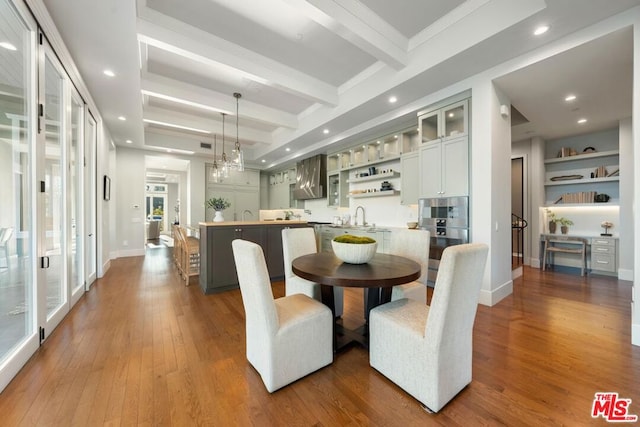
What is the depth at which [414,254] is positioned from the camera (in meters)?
2.53

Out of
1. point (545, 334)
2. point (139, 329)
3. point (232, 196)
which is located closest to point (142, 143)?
point (232, 196)

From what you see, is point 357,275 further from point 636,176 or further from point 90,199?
point 90,199

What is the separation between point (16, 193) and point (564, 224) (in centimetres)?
792

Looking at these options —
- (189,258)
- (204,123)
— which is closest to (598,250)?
(189,258)

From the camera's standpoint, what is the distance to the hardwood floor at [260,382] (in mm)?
1428

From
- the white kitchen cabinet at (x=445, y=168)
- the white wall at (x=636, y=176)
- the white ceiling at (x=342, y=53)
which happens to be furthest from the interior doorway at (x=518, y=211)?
the white wall at (x=636, y=176)

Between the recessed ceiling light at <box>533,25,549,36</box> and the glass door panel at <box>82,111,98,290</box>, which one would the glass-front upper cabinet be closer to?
the recessed ceiling light at <box>533,25,549,36</box>

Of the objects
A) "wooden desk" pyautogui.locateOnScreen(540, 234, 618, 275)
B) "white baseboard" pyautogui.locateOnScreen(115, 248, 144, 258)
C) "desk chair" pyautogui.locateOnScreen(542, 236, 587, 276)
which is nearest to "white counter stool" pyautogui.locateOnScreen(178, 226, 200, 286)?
"white baseboard" pyautogui.locateOnScreen(115, 248, 144, 258)

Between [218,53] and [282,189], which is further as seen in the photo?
[282,189]

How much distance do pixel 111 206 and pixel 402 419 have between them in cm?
729

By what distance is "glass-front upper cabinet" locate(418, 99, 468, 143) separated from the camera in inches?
134

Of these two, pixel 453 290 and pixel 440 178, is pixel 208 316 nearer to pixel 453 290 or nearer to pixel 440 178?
pixel 453 290

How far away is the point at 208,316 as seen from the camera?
2818mm

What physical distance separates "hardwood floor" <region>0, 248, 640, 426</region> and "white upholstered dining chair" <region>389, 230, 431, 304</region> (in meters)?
0.60
